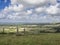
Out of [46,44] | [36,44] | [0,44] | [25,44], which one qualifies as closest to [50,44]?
[46,44]

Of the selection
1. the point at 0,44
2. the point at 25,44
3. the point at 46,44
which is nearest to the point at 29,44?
the point at 25,44

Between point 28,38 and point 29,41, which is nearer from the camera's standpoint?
point 29,41

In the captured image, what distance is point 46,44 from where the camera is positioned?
26016 mm

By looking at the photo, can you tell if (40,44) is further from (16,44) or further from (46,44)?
(16,44)

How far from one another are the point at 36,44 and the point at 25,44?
5.93 ft

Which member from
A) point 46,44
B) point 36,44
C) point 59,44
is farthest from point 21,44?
point 59,44

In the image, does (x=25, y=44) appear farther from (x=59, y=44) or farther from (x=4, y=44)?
(x=59, y=44)

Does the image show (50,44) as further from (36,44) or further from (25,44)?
(25,44)

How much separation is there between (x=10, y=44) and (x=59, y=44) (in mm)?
8143

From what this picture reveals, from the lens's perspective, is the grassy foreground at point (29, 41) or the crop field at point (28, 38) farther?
the crop field at point (28, 38)

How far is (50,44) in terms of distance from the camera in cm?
2581

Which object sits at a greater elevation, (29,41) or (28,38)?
(28,38)

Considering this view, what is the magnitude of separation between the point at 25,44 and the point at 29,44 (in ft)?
2.28

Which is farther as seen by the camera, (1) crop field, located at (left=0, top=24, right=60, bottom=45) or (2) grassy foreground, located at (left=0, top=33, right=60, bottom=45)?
(1) crop field, located at (left=0, top=24, right=60, bottom=45)
